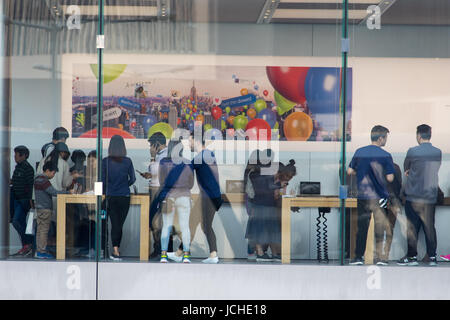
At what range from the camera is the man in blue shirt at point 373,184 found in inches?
306

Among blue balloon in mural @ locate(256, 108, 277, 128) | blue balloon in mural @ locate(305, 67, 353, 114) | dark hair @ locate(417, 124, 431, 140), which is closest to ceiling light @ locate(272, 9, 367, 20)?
blue balloon in mural @ locate(305, 67, 353, 114)

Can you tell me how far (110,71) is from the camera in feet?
25.8

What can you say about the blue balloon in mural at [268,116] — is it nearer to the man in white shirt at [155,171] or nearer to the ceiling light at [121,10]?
the man in white shirt at [155,171]

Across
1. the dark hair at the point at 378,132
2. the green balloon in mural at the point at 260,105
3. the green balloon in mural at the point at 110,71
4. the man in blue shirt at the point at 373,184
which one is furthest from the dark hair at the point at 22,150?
the dark hair at the point at 378,132

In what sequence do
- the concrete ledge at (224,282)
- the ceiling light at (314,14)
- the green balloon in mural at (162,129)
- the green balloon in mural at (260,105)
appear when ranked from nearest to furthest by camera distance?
the concrete ledge at (224,282) → the ceiling light at (314,14) → the green balloon in mural at (162,129) → the green balloon in mural at (260,105)

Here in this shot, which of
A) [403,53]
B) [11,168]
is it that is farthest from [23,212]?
[403,53]

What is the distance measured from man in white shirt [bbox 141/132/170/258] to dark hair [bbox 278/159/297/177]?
1239mm

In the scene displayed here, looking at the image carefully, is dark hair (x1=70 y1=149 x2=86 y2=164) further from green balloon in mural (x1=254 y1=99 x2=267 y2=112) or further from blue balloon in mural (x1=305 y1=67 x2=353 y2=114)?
blue balloon in mural (x1=305 y1=67 x2=353 y2=114)

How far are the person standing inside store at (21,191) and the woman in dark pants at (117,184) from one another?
0.79 metres

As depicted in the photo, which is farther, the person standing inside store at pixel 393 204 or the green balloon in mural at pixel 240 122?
the green balloon in mural at pixel 240 122

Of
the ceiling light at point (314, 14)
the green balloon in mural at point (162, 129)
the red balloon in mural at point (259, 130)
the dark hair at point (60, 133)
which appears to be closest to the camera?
the ceiling light at point (314, 14)

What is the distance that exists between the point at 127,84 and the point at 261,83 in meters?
1.44

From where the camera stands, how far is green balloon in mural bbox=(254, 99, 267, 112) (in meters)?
8.27

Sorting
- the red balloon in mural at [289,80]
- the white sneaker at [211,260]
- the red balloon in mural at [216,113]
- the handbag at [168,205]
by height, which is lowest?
the white sneaker at [211,260]
